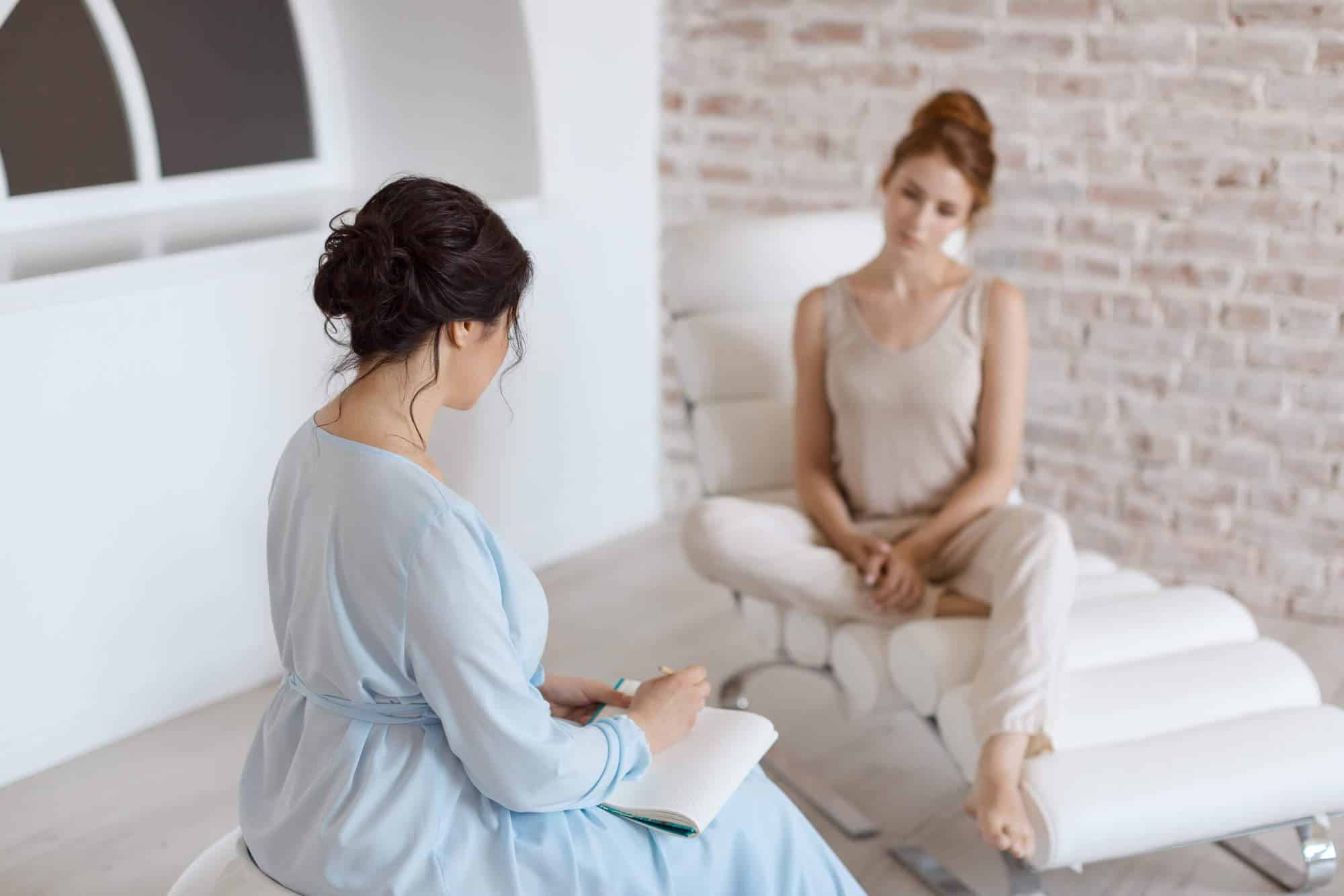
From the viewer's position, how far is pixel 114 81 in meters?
2.79

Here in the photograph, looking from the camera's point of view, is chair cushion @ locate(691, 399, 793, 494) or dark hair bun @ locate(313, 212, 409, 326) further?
chair cushion @ locate(691, 399, 793, 494)

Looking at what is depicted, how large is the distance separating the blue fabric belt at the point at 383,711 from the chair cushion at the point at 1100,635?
90 cm

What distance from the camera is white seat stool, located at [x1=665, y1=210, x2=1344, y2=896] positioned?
1.77 m

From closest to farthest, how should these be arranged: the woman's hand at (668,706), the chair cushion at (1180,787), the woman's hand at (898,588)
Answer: the woman's hand at (668,706), the chair cushion at (1180,787), the woman's hand at (898,588)

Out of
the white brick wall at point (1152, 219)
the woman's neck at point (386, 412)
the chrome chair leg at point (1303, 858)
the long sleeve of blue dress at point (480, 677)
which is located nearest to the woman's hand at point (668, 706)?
the long sleeve of blue dress at point (480, 677)

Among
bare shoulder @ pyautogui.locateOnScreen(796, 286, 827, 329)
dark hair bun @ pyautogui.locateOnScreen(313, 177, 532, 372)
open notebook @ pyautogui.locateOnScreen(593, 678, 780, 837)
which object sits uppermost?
dark hair bun @ pyautogui.locateOnScreen(313, 177, 532, 372)

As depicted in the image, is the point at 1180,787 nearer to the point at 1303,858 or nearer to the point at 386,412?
the point at 1303,858

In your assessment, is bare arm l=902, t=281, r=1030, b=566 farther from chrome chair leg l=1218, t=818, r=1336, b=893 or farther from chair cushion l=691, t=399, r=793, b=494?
chrome chair leg l=1218, t=818, r=1336, b=893

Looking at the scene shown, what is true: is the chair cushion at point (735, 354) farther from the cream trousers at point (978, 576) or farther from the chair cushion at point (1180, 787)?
the chair cushion at point (1180, 787)

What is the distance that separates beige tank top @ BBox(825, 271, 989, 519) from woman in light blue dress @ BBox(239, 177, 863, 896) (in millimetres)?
1089

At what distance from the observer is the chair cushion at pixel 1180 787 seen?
5.64ft

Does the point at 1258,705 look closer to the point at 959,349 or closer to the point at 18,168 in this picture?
the point at 959,349

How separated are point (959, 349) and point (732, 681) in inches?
30.7

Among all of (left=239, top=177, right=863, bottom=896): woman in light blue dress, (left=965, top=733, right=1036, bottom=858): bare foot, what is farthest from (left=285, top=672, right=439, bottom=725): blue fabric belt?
(left=965, top=733, right=1036, bottom=858): bare foot
